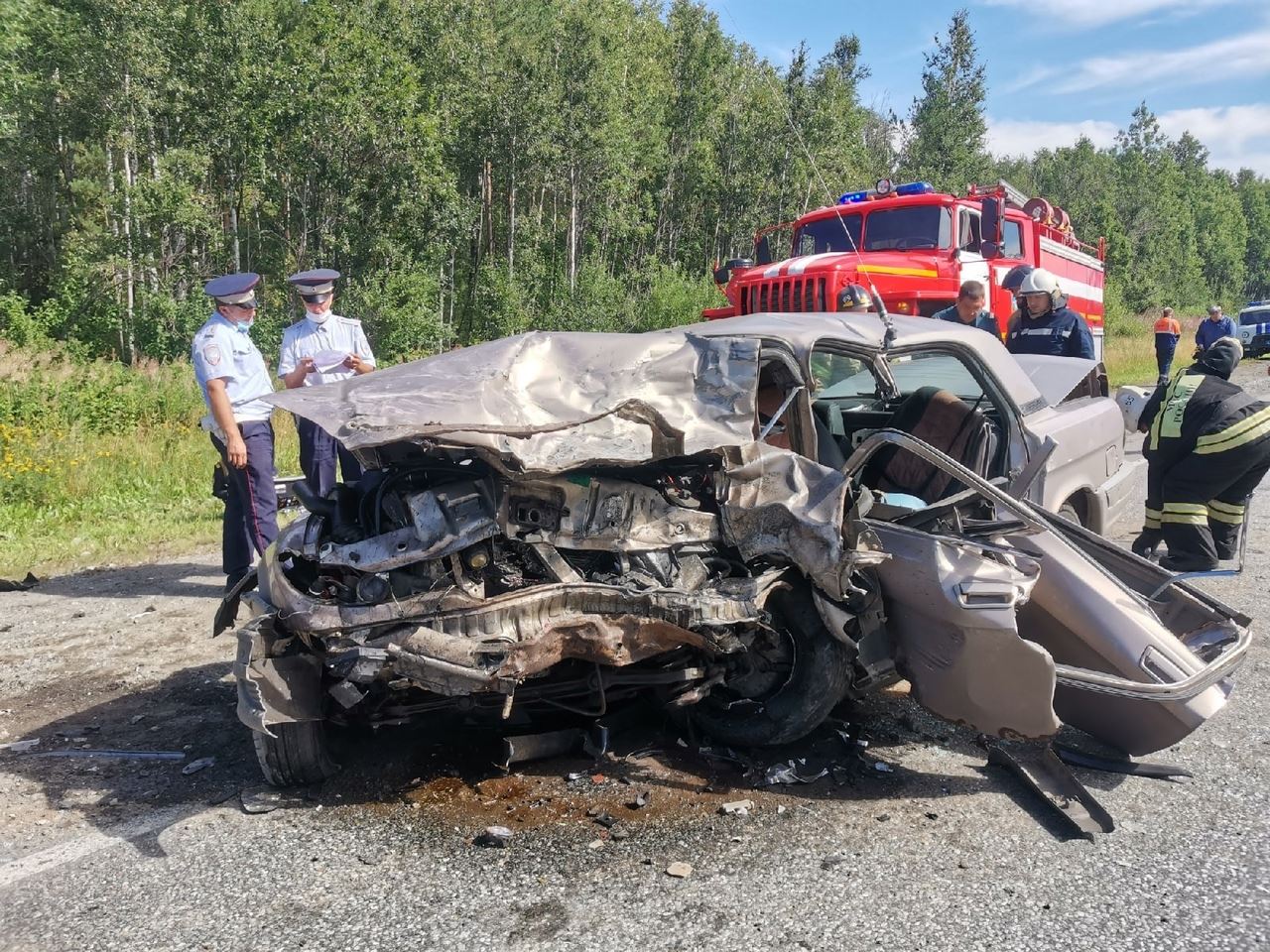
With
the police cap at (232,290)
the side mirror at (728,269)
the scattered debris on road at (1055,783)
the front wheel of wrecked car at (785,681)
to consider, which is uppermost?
the side mirror at (728,269)

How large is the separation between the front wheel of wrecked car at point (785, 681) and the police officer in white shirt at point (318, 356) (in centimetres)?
300

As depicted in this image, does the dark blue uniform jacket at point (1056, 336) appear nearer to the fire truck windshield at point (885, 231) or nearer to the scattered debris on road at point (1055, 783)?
the fire truck windshield at point (885, 231)

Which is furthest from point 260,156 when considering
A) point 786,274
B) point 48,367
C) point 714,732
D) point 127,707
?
point 714,732

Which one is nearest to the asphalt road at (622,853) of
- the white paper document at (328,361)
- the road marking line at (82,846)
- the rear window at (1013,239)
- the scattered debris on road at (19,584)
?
the road marking line at (82,846)

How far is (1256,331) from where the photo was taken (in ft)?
78.1

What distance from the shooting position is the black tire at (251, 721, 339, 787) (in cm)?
319

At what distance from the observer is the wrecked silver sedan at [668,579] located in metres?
2.85

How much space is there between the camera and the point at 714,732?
3.53 m

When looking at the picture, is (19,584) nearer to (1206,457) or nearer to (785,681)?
(785,681)

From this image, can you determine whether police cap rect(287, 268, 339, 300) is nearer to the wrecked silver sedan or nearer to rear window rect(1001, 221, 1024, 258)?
the wrecked silver sedan

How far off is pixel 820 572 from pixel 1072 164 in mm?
57577

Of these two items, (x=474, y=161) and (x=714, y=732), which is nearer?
(x=714, y=732)

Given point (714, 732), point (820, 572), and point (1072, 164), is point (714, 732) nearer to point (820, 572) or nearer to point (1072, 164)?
point (820, 572)

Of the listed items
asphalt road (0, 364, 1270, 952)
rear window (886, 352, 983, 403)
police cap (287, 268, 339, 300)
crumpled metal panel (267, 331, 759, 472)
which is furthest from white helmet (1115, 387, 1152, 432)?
police cap (287, 268, 339, 300)
